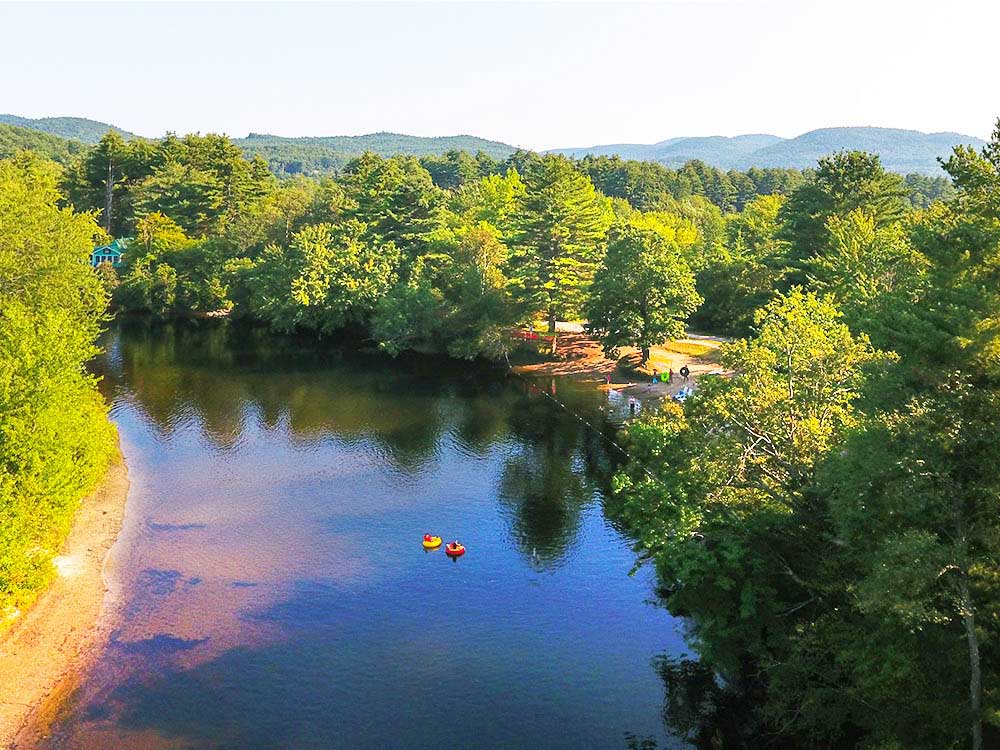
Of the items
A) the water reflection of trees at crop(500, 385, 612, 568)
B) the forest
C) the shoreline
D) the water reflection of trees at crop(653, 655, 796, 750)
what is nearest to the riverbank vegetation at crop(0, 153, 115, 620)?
the forest

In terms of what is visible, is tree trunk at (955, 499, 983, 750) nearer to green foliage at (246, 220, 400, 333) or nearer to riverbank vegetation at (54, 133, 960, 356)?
riverbank vegetation at (54, 133, 960, 356)

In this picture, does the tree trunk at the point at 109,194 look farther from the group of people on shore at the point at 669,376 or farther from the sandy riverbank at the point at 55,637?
the sandy riverbank at the point at 55,637

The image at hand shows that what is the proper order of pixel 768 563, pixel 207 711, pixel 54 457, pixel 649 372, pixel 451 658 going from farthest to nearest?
pixel 649 372
pixel 54 457
pixel 451 658
pixel 207 711
pixel 768 563

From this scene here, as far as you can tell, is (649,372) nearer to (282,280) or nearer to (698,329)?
(698,329)

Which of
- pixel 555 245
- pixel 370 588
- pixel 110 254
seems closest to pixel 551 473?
pixel 370 588

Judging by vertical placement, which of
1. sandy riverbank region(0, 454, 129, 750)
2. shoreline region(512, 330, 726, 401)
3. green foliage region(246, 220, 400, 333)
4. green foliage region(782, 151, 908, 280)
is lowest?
sandy riverbank region(0, 454, 129, 750)

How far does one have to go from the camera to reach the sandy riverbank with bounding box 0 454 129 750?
24625mm

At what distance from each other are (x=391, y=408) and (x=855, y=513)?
40454 mm

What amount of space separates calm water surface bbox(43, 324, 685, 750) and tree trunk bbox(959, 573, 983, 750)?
26.5ft

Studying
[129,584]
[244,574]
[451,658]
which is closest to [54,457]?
[129,584]

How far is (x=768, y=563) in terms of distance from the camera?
22.9 meters

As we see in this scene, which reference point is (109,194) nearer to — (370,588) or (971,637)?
(370,588)

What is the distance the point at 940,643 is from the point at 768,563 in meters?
4.83

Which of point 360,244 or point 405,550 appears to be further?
point 360,244
